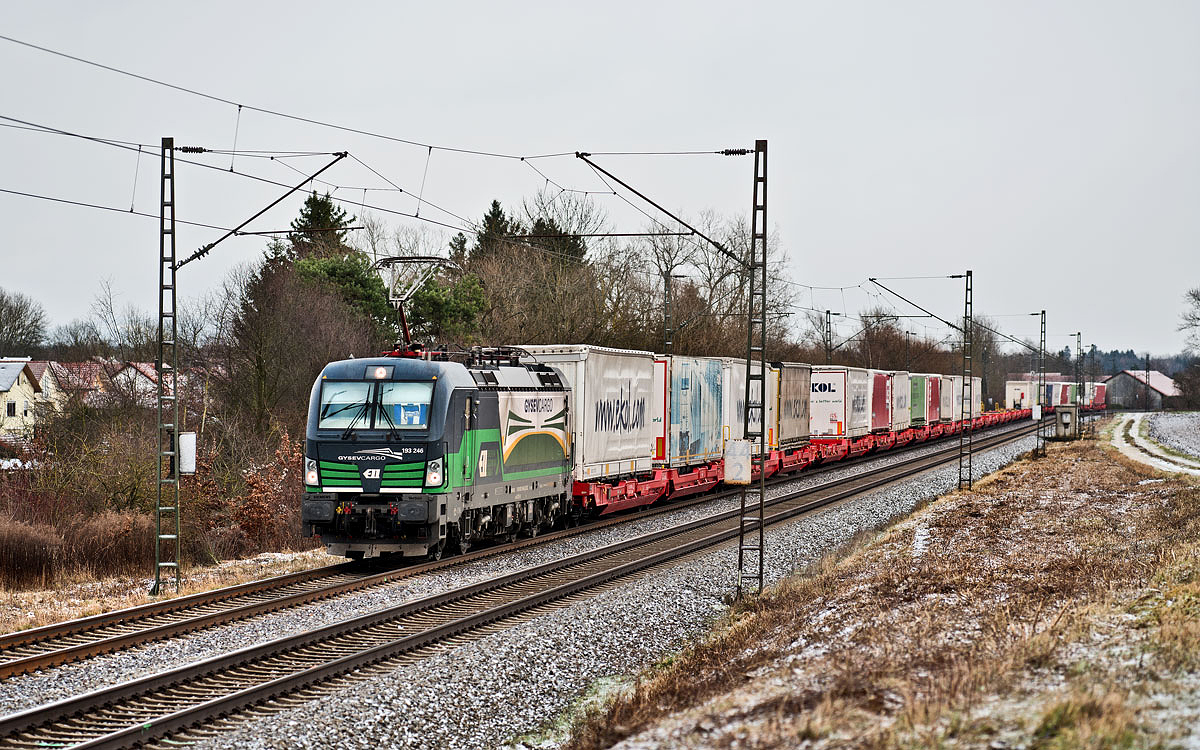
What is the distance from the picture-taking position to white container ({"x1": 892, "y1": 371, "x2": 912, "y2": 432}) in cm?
4954

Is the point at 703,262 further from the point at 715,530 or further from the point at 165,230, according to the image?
the point at 165,230

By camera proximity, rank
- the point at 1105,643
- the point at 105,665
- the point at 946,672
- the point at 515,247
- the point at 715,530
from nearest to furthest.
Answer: the point at 946,672, the point at 1105,643, the point at 105,665, the point at 715,530, the point at 515,247

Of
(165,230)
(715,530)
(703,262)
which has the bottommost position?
(715,530)

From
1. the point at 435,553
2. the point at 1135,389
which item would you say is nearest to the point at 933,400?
the point at 435,553

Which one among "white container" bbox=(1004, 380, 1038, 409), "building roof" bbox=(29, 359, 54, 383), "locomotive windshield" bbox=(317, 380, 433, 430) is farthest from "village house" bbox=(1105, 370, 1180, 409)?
"locomotive windshield" bbox=(317, 380, 433, 430)

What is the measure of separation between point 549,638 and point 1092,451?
4195 centimetres

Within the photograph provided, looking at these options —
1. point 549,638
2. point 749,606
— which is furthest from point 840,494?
point 549,638

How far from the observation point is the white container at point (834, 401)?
40.0 m

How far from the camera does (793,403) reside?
36.4 m

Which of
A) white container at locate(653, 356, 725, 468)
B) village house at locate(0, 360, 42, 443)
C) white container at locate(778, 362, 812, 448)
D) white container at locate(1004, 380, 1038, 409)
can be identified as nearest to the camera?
white container at locate(653, 356, 725, 468)

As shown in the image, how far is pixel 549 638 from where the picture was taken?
1256cm

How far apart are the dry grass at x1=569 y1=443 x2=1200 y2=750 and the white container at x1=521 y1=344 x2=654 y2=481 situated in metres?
5.98

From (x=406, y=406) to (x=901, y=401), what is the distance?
1511 inches

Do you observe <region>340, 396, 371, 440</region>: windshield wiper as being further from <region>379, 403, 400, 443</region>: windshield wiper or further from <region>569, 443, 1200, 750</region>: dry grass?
<region>569, 443, 1200, 750</region>: dry grass
